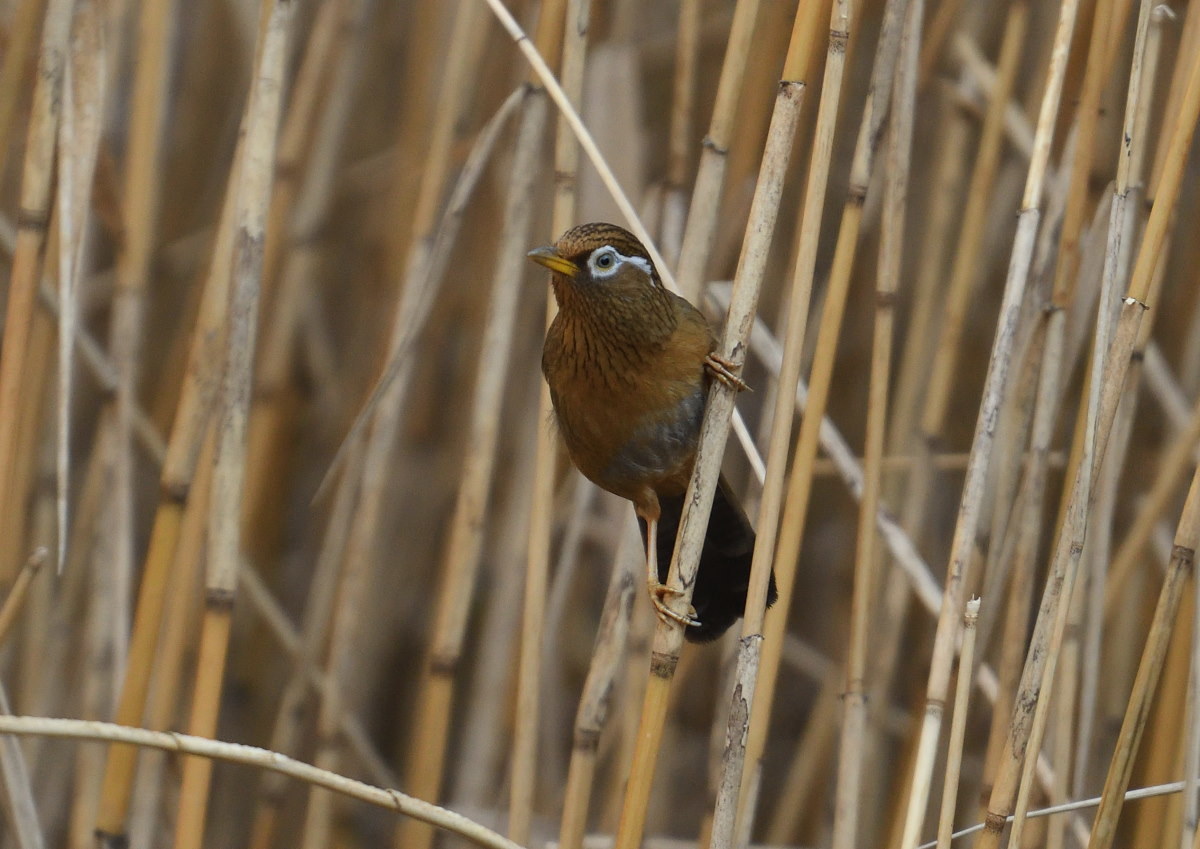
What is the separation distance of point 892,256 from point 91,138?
44.4 inches

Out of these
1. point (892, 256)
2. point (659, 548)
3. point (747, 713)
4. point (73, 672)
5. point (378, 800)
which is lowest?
point (73, 672)

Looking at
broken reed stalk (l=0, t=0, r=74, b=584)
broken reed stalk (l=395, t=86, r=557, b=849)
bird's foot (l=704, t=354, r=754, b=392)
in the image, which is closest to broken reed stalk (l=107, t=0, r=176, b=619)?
broken reed stalk (l=0, t=0, r=74, b=584)

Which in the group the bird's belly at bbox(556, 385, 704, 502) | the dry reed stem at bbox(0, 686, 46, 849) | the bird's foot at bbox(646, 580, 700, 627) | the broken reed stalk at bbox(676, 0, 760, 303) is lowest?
the dry reed stem at bbox(0, 686, 46, 849)

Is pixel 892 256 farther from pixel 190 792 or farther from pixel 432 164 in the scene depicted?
pixel 190 792

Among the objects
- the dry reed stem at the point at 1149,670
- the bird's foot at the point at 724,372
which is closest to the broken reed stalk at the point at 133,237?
the bird's foot at the point at 724,372

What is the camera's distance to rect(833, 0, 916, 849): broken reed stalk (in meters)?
1.69

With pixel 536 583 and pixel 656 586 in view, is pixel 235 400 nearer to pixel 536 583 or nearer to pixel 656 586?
pixel 536 583

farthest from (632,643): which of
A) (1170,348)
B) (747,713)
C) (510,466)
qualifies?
(1170,348)

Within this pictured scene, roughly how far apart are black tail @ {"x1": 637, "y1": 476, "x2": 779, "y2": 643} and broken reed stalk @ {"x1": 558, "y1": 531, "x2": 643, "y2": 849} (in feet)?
0.39

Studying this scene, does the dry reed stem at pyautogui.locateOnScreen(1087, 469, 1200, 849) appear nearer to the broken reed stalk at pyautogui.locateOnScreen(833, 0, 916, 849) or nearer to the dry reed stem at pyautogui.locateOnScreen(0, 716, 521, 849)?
the broken reed stalk at pyautogui.locateOnScreen(833, 0, 916, 849)

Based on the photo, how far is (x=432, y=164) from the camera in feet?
6.83

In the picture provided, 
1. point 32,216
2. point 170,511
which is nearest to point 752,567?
point 170,511

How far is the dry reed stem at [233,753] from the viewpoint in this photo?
1.16 m

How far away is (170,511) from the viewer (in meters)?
1.73
